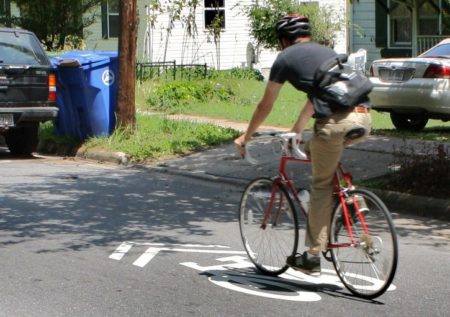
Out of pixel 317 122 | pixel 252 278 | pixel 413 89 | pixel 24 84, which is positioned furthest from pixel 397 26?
pixel 317 122

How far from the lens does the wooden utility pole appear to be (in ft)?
47.8

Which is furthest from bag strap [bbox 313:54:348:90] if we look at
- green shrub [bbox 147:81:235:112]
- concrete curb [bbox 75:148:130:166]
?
green shrub [bbox 147:81:235:112]

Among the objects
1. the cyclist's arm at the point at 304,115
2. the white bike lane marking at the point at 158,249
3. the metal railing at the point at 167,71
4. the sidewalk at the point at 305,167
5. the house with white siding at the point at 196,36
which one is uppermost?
Answer: the house with white siding at the point at 196,36

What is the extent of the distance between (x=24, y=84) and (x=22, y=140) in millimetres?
1149

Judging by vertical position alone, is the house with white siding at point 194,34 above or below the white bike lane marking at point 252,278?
above

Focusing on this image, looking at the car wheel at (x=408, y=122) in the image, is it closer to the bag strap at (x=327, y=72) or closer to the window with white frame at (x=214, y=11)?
the bag strap at (x=327, y=72)

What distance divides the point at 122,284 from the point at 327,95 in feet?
6.58

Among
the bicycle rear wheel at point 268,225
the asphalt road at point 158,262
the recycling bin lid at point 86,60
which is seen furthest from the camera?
the recycling bin lid at point 86,60

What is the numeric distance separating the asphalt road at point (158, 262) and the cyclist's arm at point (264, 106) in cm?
107

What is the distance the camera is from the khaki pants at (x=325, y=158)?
6277mm

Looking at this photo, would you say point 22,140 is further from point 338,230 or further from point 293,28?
point 338,230

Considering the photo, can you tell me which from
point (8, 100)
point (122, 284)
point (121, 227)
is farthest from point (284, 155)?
point (8, 100)

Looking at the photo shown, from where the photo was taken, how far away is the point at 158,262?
7562 millimetres

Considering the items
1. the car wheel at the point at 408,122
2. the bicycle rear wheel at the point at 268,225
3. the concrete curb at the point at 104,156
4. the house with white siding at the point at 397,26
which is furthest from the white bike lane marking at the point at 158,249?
the house with white siding at the point at 397,26
